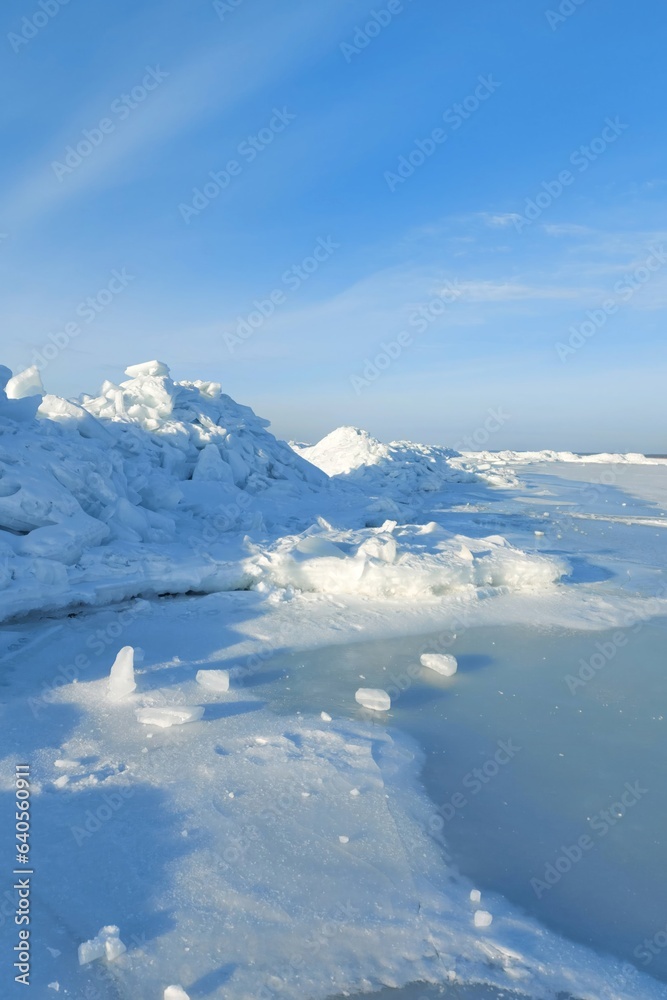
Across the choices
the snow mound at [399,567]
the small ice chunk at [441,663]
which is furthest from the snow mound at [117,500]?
the small ice chunk at [441,663]

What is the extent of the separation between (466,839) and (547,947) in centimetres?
46

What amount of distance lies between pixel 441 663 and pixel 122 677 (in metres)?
1.81

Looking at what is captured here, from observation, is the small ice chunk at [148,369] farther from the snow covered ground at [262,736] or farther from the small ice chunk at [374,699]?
the small ice chunk at [374,699]

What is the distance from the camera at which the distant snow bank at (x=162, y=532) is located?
15.0ft

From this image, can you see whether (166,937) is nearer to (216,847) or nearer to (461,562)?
(216,847)

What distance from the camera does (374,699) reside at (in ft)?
10.3

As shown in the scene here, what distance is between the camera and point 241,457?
9.90 meters

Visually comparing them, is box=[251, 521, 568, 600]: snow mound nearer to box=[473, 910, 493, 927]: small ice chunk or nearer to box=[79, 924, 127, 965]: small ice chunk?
box=[473, 910, 493, 927]: small ice chunk

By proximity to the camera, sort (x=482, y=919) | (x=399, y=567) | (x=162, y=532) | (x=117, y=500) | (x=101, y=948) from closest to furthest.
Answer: (x=101, y=948) < (x=482, y=919) < (x=399, y=567) < (x=117, y=500) < (x=162, y=532)

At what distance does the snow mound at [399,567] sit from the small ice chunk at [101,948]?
11.8ft

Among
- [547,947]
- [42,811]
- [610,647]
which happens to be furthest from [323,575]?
[547,947]

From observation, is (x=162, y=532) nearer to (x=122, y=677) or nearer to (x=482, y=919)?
(x=122, y=677)

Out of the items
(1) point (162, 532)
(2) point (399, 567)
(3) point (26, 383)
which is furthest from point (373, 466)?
(2) point (399, 567)

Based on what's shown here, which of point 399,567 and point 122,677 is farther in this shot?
point 399,567
